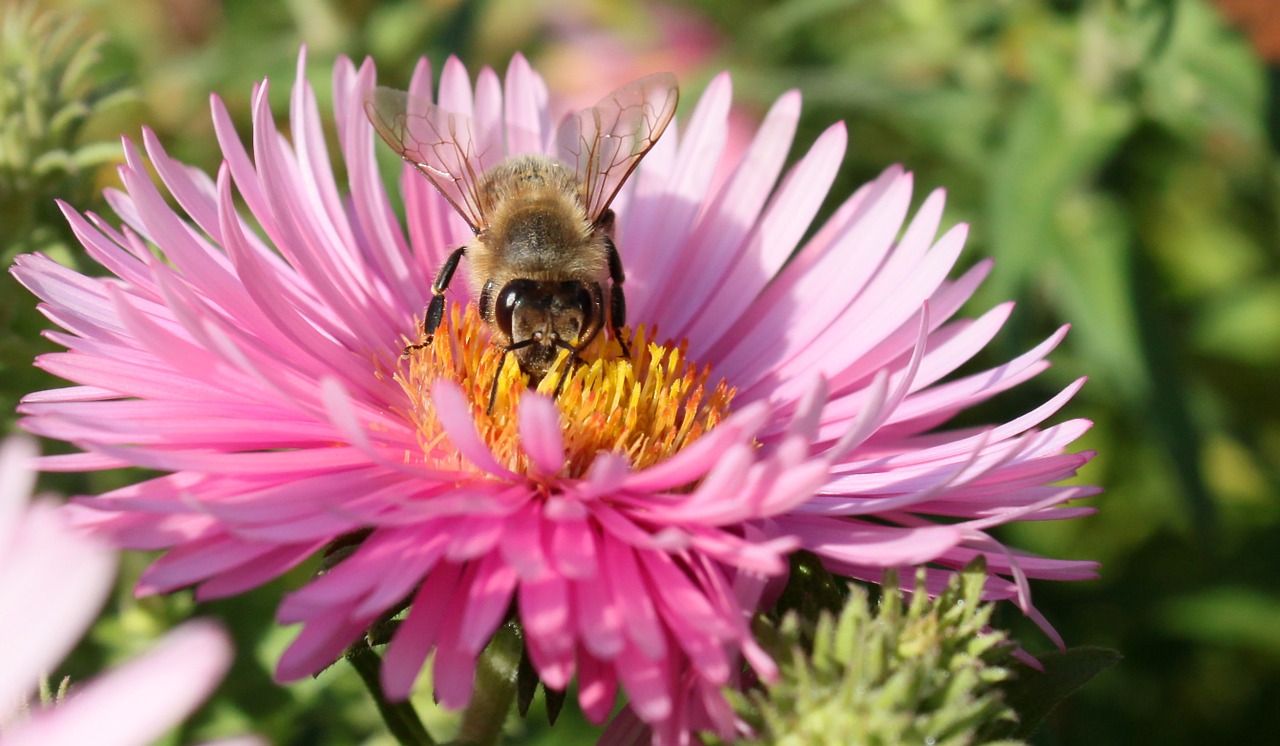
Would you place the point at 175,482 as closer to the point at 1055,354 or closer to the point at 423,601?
the point at 423,601

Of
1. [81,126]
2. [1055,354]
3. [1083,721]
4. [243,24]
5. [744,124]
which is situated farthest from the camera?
[744,124]

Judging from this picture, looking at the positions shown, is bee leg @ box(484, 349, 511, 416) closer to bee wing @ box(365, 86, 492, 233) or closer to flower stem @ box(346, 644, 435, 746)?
bee wing @ box(365, 86, 492, 233)

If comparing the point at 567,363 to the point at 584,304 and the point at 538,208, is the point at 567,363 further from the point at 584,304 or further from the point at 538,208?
the point at 538,208

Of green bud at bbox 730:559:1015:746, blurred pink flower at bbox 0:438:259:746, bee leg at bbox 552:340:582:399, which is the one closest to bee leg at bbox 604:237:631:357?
bee leg at bbox 552:340:582:399

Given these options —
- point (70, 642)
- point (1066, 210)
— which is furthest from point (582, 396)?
point (1066, 210)

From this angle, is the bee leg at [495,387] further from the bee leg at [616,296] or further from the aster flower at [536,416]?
the bee leg at [616,296]

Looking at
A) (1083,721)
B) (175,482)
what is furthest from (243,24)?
(1083,721)

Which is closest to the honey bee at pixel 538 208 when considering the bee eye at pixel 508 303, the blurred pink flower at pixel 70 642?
the bee eye at pixel 508 303
